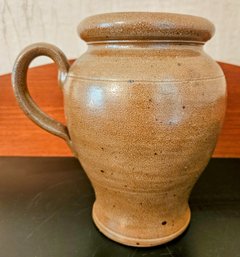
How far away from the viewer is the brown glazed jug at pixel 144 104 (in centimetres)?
48

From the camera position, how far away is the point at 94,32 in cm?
52

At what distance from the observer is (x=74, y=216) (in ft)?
2.36

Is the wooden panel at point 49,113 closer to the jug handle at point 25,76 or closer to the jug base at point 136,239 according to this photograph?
the jug handle at point 25,76

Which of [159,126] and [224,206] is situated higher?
[159,126]

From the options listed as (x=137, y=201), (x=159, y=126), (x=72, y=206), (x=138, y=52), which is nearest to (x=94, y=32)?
(x=138, y=52)

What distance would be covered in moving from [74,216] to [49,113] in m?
0.40

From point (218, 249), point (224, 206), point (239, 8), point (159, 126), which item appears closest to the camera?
point (159, 126)

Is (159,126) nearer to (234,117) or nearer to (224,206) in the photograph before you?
(224,206)

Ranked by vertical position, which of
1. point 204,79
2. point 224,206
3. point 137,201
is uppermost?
point 204,79

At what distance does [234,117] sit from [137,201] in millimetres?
551

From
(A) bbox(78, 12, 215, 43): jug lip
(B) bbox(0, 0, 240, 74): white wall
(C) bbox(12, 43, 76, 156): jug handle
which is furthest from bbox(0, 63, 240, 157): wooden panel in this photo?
(A) bbox(78, 12, 215, 43): jug lip

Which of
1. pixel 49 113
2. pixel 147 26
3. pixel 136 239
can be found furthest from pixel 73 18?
pixel 136 239

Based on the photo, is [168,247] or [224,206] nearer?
[168,247]

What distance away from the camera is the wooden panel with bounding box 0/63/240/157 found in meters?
0.95
